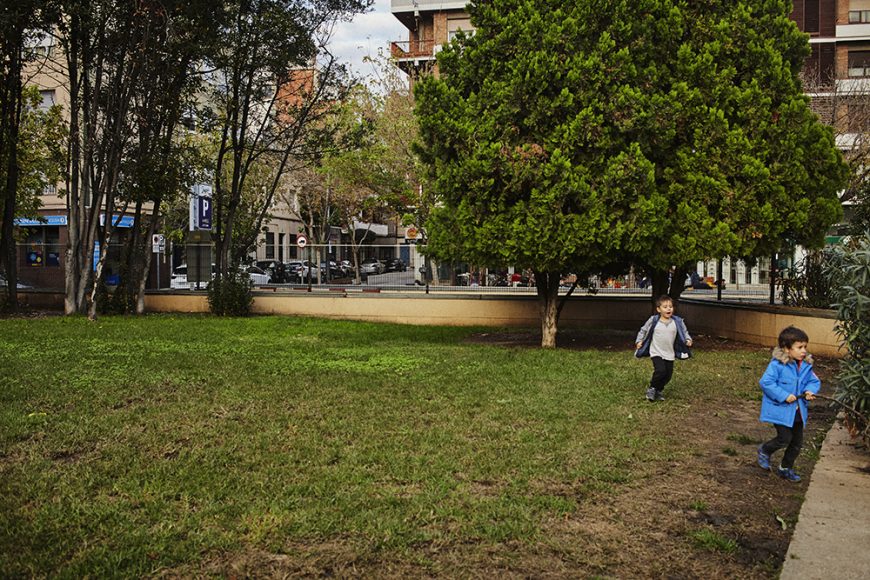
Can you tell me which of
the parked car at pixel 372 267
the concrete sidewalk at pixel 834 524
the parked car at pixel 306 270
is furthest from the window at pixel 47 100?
the concrete sidewalk at pixel 834 524

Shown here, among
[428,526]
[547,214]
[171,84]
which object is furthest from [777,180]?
[171,84]

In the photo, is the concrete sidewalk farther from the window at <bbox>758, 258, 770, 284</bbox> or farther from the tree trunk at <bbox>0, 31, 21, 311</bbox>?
the tree trunk at <bbox>0, 31, 21, 311</bbox>

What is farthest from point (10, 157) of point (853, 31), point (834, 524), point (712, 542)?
point (853, 31)

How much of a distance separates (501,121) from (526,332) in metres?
6.17

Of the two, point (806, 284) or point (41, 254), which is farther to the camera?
point (41, 254)

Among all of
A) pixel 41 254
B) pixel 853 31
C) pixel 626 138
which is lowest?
pixel 41 254

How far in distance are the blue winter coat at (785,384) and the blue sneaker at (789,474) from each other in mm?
342

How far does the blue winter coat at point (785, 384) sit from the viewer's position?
5887mm

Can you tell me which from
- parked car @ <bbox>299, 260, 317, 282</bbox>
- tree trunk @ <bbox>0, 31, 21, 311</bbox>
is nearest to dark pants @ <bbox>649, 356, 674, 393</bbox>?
parked car @ <bbox>299, 260, 317, 282</bbox>

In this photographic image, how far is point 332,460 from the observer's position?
19.8ft

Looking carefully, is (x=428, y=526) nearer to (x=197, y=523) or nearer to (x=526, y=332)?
(x=197, y=523)

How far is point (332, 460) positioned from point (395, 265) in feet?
57.8

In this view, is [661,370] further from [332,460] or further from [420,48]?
[420,48]

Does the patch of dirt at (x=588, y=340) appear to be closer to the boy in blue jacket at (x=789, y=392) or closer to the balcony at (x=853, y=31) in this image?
the boy in blue jacket at (x=789, y=392)
